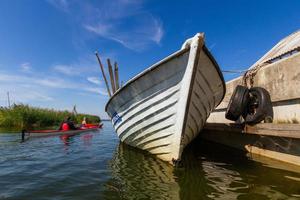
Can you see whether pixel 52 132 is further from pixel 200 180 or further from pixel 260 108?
pixel 260 108

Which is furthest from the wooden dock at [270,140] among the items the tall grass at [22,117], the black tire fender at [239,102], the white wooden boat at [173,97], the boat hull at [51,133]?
the tall grass at [22,117]

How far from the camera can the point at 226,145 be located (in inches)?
348

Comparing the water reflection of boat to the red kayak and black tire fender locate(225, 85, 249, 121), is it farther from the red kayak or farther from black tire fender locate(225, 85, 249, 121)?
the red kayak

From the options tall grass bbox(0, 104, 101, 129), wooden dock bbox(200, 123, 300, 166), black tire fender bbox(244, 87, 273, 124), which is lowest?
wooden dock bbox(200, 123, 300, 166)

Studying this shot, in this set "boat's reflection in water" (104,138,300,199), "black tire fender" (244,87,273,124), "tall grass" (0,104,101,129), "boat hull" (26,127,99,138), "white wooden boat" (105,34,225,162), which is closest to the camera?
"boat's reflection in water" (104,138,300,199)

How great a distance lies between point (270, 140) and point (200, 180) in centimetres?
245

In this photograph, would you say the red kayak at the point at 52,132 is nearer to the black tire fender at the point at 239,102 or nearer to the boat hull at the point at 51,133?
the boat hull at the point at 51,133

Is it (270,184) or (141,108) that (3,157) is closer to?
(141,108)

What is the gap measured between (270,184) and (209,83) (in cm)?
255

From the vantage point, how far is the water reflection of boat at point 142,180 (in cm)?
409

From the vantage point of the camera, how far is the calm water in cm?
407

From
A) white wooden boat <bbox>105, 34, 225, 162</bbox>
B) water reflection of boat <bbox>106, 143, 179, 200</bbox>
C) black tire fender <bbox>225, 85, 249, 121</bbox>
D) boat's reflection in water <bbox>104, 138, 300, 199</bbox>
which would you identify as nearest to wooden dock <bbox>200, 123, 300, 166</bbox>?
black tire fender <bbox>225, 85, 249, 121</bbox>

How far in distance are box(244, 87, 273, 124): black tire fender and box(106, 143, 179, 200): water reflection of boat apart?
2.38 meters

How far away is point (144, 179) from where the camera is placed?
497 cm
